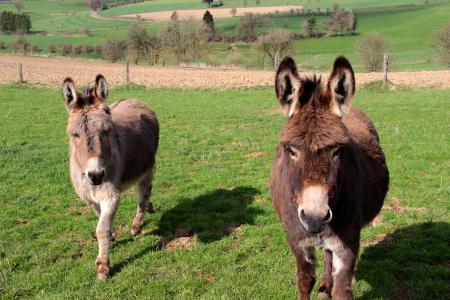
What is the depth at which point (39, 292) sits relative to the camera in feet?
16.9

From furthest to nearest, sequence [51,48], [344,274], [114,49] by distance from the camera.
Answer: [51,48], [114,49], [344,274]

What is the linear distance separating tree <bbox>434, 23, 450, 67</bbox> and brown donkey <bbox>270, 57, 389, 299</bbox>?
129 feet

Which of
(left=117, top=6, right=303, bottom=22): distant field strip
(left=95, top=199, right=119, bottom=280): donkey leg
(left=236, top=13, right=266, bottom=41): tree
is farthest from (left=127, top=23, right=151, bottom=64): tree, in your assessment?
(left=95, top=199, right=119, bottom=280): donkey leg

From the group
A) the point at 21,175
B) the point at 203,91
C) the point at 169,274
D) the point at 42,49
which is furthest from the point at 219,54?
the point at 169,274

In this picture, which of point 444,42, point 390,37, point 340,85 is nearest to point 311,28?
point 390,37

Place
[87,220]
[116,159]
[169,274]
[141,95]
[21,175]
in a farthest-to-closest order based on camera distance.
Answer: [141,95] < [21,175] < [87,220] < [116,159] < [169,274]

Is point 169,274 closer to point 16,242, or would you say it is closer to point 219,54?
point 16,242

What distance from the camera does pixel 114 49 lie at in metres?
61.1

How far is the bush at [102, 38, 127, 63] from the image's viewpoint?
2402 inches

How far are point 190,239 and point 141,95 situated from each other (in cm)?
1876

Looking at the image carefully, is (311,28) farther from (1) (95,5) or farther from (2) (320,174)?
(1) (95,5)

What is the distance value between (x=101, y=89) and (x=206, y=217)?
2.96 m

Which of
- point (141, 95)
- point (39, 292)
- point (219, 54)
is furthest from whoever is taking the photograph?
point (219, 54)

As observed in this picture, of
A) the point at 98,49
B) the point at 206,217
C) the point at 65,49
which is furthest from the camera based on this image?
the point at 65,49
